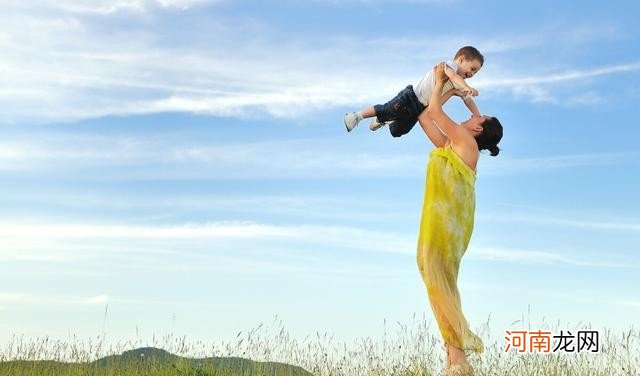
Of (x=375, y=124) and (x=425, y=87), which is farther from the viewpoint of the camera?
(x=375, y=124)

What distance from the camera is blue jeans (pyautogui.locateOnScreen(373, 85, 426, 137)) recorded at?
28.0 ft

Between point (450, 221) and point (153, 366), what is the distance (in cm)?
483

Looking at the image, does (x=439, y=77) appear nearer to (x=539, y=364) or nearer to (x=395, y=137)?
(x=395, y=137)

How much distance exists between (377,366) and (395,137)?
2896 millimetres

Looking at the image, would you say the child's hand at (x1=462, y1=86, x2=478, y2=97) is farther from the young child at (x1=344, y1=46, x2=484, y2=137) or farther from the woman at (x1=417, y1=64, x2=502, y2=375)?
the woman at (x1=417, y1=64, x2=502, y2=375)

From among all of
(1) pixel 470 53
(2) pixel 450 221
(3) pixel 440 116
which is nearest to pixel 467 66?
(1) pixel 470 53

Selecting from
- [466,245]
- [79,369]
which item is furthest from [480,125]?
[79,369]

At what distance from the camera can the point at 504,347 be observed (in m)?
9.78

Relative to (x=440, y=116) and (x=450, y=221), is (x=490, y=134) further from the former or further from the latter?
(x=450, y=221)

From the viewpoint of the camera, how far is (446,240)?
7.41 metres

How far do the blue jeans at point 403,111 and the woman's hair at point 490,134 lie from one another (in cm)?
91

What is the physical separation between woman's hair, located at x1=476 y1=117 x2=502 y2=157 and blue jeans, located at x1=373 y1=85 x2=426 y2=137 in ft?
2.98

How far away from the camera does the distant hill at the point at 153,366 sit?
33.4 feet

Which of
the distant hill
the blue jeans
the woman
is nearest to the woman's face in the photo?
the woman
